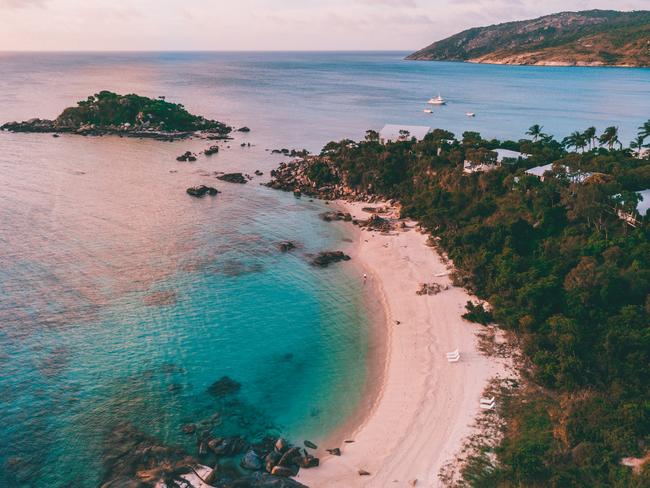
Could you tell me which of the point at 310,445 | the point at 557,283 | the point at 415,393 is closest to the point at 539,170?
the point at 557,283

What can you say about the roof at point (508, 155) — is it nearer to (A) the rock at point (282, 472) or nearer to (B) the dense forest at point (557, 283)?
(B) the dense forest at point (557, 283)

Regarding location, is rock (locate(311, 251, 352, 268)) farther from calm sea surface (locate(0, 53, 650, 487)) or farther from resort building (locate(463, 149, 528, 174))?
resort building (locate(463, 149, 528, 174))

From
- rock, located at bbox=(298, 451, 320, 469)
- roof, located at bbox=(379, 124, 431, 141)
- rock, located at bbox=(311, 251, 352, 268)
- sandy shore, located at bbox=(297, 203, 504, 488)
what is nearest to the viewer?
sandy shore, located at bbox=(297, 203, 504, 488)

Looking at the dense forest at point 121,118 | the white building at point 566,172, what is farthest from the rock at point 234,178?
the white building at point 566,172

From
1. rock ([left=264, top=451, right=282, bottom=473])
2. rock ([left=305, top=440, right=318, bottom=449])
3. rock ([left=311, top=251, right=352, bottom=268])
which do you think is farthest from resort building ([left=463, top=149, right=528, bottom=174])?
rock ([left=264, top=451, right=282, bottom=473])

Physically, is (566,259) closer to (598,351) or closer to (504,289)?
(504,289)
